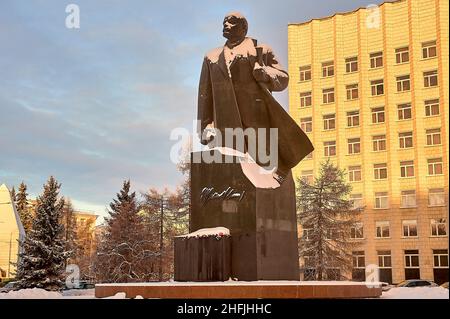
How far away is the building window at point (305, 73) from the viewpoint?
45.2 metres

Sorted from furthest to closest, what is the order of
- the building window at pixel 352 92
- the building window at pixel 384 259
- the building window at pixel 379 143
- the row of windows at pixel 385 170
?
the building window at pixel 352 92
the building window at pixel 379 143
the building window at pixel 384 259
the row of windows at pixel 385 170

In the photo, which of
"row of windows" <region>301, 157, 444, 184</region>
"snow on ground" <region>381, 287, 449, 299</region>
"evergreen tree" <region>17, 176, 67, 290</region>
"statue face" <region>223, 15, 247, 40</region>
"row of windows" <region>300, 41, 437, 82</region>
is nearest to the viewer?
"snow on ground" <region>381, 287, 449, 299</region>

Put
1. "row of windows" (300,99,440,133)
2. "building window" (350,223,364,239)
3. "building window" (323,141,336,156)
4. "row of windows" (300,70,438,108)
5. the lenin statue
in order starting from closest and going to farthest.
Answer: the lenin statue
"row of windows" (300,99,440,133)
"row of windows" (300,70,438,108)
"building window" (350,223,364,239)
"building window" (323,141,336,156)

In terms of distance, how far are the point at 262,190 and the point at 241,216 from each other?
55cm

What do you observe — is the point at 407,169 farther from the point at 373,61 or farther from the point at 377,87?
the point at 373,61

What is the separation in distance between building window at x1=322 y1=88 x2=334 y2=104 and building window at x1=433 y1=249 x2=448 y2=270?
536 inches

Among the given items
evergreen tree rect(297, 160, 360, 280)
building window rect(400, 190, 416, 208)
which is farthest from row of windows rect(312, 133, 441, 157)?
evergreen tree rect(297, 160, 360, 280)

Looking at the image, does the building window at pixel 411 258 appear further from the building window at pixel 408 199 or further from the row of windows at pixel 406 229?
the building window at pixel 408 199

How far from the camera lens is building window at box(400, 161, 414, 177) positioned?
1576 inches

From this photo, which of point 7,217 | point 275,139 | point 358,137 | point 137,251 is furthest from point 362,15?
point 275,139

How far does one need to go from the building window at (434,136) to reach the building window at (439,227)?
5.30 meters

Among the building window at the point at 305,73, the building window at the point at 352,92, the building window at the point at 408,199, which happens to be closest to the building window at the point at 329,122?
the building window at the point at 352,92

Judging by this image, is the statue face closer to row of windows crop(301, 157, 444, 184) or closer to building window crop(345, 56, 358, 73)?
row of windows crop(301, 157, 444, 184)
